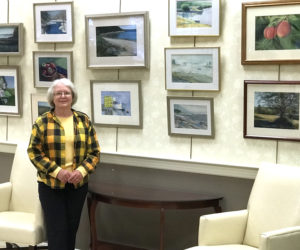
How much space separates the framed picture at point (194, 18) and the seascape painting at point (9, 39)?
1582mm

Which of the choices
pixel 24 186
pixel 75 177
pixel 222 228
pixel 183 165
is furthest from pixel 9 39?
pixel 222 228

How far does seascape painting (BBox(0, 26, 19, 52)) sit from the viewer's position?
16.4ft

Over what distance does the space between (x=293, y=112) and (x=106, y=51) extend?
64.8 inches

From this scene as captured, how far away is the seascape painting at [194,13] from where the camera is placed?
13.5 feet

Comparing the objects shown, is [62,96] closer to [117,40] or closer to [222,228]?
[117,40]

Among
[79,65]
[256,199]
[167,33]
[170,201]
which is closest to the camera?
[256,199]

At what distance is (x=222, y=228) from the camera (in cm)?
371

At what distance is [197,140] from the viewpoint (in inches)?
171

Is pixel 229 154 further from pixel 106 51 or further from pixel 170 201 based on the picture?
pixel 106 51

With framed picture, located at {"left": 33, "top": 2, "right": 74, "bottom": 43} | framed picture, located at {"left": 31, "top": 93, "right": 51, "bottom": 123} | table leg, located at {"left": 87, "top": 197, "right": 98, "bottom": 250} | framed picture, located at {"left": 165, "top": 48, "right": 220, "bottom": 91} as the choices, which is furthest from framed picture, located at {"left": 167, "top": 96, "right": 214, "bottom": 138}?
framed picture, located at {"left": 31, "top": 93, "right": 51, "bottom": 123}

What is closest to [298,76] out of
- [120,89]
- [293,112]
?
[293,112]

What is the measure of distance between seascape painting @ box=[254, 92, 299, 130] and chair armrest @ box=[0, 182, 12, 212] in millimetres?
2201

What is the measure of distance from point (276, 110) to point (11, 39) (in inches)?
101

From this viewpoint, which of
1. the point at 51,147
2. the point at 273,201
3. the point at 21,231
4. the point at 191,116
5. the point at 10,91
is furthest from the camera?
the point at 10,91
